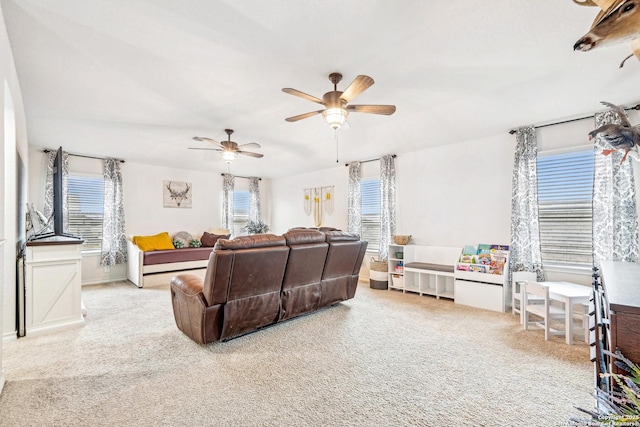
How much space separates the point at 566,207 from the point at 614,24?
3.69 metres

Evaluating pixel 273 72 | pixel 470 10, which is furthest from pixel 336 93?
pixel 470 10

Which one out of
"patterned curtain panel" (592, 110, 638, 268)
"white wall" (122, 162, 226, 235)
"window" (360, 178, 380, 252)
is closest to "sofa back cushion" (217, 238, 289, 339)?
"window" (360, 178, 380, 252)

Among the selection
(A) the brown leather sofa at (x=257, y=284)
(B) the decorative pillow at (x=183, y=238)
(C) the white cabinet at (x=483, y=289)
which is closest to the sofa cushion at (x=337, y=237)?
(A) the brown leather sofa at (x=257, y=284)

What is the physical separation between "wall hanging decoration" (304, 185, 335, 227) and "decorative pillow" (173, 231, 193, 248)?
2995mm

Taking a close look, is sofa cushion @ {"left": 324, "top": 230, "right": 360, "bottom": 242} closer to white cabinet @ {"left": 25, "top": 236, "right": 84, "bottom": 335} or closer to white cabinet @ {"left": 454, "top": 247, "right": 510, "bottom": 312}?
white cabinet @ {"left": 454, "top": 247, "right": 510, "bottom": 312}

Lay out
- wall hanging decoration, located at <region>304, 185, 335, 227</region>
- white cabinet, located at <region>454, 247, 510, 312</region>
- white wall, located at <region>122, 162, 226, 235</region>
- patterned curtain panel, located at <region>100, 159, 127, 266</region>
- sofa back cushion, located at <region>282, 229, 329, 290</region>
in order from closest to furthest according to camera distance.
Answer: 1. sofa back cushion, located at <region>282, 229, 329, 290</region>
2. white cabinet, located at <region>454, 247, 510, 312</region>
3. patterned curtain panel, located at <region>100, 159, 127, 266</region>
4. white wall, located at <region>122, 162, 226, 235</region>
5. wall hanging decoration, located at <region>304, 185, 335, 227</region>

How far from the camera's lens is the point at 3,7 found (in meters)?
2.04

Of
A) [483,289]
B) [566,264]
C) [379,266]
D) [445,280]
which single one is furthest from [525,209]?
[379,266]

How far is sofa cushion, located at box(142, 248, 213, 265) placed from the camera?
5.70 metres

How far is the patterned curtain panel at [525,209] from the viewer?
4.20 metres

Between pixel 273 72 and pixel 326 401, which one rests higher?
pixel 273 72

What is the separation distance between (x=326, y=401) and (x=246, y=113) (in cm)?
345

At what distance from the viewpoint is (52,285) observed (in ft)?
11.0

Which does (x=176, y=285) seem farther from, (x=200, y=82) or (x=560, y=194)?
(x=560, y=194)
